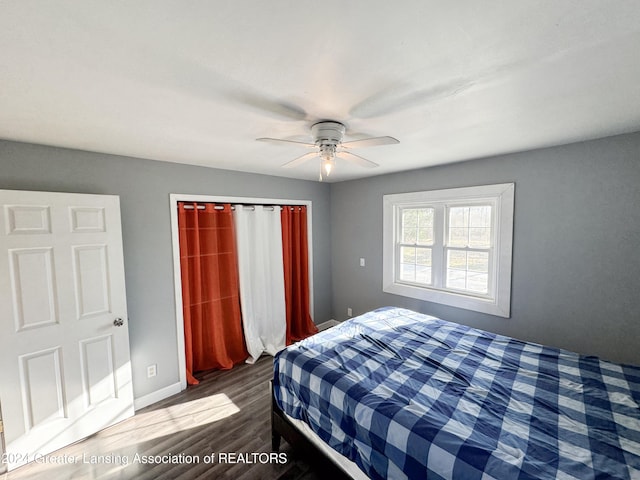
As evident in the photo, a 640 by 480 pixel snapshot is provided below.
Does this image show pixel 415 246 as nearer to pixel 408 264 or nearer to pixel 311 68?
pixel 408 264

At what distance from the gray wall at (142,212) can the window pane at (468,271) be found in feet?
9.41

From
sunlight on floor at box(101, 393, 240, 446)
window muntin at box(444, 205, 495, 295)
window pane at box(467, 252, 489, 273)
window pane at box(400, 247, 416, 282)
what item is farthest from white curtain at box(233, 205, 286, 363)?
window pane at box(467, 252, 489, 273)

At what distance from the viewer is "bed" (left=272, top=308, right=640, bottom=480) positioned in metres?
1.12

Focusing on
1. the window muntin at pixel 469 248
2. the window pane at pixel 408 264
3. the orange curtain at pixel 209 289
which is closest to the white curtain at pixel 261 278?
the orange curtain at pixel 209 289

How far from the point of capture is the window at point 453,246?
2666 millimetres

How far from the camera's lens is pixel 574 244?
227 cm

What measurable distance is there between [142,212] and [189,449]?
2053 mm

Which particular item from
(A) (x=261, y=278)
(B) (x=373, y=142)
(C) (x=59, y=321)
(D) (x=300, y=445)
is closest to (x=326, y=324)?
(A) (x=261, y=278)

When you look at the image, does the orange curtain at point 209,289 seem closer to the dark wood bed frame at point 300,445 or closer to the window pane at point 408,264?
the dark wood bed frame at point 300,445

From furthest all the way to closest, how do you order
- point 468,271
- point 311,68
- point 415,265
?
point 415,265, point 468,271, point 311,68

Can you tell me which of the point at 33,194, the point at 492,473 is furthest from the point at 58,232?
the point at 492,473

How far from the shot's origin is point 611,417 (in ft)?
4.30

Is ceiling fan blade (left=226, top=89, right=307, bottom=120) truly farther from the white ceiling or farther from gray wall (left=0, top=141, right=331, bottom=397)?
gray wall (left=0, top=141, right=331, bottom=397)

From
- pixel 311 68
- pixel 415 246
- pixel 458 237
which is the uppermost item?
pixel 311 68
